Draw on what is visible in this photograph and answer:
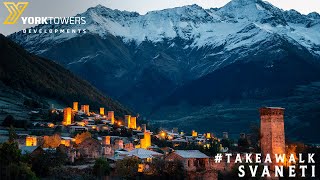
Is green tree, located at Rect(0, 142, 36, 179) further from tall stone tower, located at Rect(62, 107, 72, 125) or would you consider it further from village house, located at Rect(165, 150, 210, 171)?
tall stone tower, located at Rect(62, 107, 72, 125)

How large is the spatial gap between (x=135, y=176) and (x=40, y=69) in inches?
3714

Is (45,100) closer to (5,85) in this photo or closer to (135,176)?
(5,85)

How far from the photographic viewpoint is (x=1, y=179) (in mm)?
41531

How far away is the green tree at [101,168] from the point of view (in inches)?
1918

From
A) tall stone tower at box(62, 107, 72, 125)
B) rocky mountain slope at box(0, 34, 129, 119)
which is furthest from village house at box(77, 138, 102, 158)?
rocky mountain slope at box(0, 34, 129, 119)

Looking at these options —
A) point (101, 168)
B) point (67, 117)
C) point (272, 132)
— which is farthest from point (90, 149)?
point (67, 117)

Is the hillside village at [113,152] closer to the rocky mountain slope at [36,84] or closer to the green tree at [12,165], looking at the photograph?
the green tree at [12,165]

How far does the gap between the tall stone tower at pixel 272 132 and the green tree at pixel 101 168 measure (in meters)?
15.1

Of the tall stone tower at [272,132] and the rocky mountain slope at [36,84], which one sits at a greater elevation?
the rocky mountain slope at [36,84]

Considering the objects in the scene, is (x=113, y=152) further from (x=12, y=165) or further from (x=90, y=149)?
(x=12, y=165)

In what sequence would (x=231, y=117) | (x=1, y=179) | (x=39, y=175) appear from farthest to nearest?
1. (x=231, y=117)
2. (x=39, y=175)
3. (x=1, y=179)

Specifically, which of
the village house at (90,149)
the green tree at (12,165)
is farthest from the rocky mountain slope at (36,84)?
the green tree at (12,165)

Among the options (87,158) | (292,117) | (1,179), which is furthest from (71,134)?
(292,117)

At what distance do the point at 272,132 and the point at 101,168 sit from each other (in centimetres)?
1644
